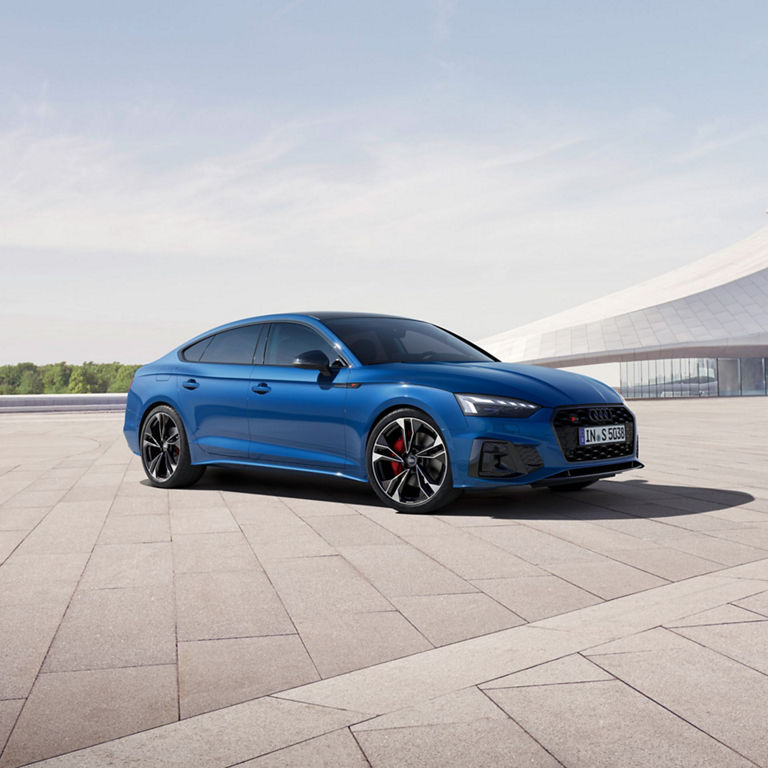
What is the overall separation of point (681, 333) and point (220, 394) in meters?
58.5

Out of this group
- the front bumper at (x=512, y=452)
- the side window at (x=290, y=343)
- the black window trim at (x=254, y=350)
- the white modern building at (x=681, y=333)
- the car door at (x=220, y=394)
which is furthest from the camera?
the white modern building at (x=681, y=333)

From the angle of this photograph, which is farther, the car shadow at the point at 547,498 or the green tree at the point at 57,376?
the green tree at the point at 57,376

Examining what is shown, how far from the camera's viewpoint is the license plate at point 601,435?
6160 mm

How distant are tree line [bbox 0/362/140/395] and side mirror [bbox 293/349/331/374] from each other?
110 meters

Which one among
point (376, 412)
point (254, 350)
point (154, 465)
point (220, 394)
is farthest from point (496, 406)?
point (154, 465)

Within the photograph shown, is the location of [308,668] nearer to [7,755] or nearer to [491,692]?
[491,692]

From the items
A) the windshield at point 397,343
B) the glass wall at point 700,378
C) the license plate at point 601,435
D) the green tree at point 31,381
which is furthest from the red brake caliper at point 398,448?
the green tree at point 31,381

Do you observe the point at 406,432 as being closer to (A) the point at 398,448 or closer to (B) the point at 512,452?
(A) the point at 398,448

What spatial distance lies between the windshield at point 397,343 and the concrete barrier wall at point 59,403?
99.1 ft

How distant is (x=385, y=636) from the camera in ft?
11.2

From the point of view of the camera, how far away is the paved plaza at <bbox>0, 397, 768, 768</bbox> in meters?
2.43

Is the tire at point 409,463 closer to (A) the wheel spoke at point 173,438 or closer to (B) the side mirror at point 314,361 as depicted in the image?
(B) the side mirror at point 314,361

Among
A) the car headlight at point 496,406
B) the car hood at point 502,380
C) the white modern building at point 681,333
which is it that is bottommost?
the car headlight at point 496,406

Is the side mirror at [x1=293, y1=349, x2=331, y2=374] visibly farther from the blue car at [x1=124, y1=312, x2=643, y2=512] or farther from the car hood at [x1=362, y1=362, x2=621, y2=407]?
the car hood at [x1=362, y1=362, x2=621, y2=407]
